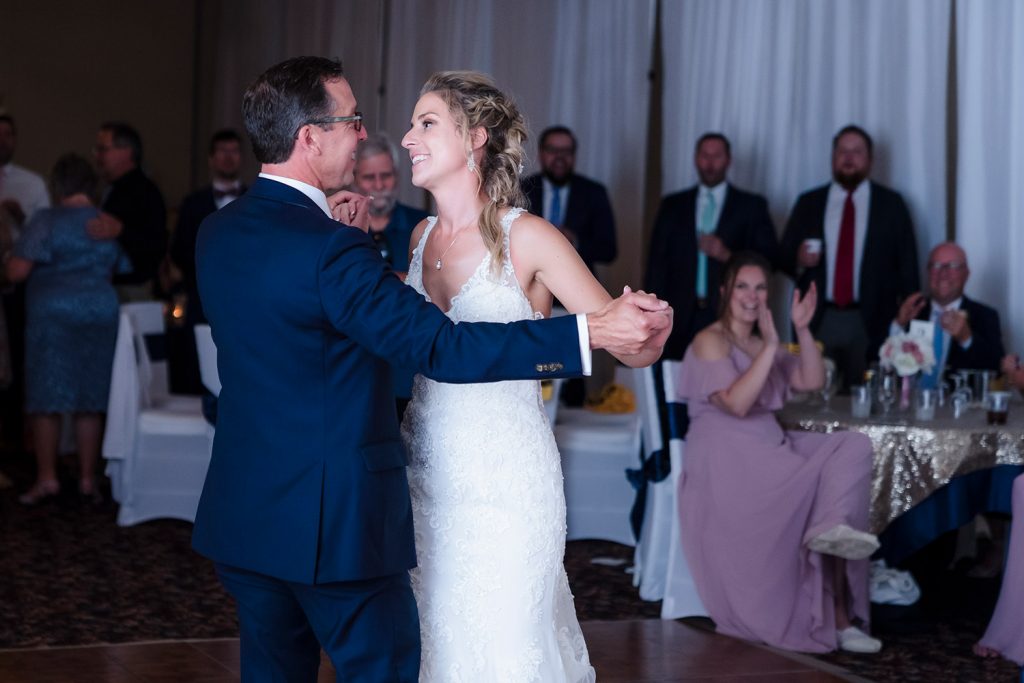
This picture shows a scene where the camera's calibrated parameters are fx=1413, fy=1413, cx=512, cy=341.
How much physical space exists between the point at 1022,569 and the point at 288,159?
3.09 m

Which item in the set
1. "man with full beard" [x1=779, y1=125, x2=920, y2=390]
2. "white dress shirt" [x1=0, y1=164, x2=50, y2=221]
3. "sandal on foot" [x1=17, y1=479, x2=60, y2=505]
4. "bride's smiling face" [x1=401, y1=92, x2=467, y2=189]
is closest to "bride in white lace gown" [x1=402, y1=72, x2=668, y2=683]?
"bride's smiling face" [x1=401, y1=92, x2=467, y2=189]

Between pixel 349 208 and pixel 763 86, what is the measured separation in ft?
19.1

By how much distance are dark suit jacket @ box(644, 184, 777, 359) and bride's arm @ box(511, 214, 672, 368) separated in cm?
498

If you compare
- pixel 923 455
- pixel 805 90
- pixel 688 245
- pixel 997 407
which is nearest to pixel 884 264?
pixel 688 245

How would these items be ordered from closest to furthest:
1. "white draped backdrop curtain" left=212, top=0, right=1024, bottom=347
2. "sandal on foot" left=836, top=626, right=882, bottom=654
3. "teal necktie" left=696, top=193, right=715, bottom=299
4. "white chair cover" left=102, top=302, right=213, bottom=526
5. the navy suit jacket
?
the navy suit jacket
"sandal on foot" left=836, top=626, right=882, bottom=654
"white chair cover" left=102, top=302, right=213, bottom=526
"white draped backdrop curtain" left=212, top=0, right=1024, bottom=347
"teal necktie" left=696, top=193, right=715, bottom=299

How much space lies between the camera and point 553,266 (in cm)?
261

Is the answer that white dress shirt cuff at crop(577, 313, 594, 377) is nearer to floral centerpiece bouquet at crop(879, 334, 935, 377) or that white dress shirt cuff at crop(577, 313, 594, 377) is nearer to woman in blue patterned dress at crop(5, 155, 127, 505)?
floral centerpiece bouquet at crop(879, 334, 935, 377)

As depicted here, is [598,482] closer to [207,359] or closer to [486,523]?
[207,359]

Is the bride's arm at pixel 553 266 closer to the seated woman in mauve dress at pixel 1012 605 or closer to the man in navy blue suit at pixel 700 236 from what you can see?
the seated woman in mauve dress at pixel 1012 605

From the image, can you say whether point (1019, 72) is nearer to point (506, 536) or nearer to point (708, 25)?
point (708, 25)

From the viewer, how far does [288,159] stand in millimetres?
2273

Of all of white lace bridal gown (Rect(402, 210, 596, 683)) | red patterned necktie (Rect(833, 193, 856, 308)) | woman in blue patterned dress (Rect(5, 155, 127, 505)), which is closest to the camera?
white lace bridal gown (Rect(402, 210, 596, 683))

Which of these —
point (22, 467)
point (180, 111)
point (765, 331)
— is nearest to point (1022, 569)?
point (765, 331)

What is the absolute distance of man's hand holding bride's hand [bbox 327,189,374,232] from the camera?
2.66 meters
